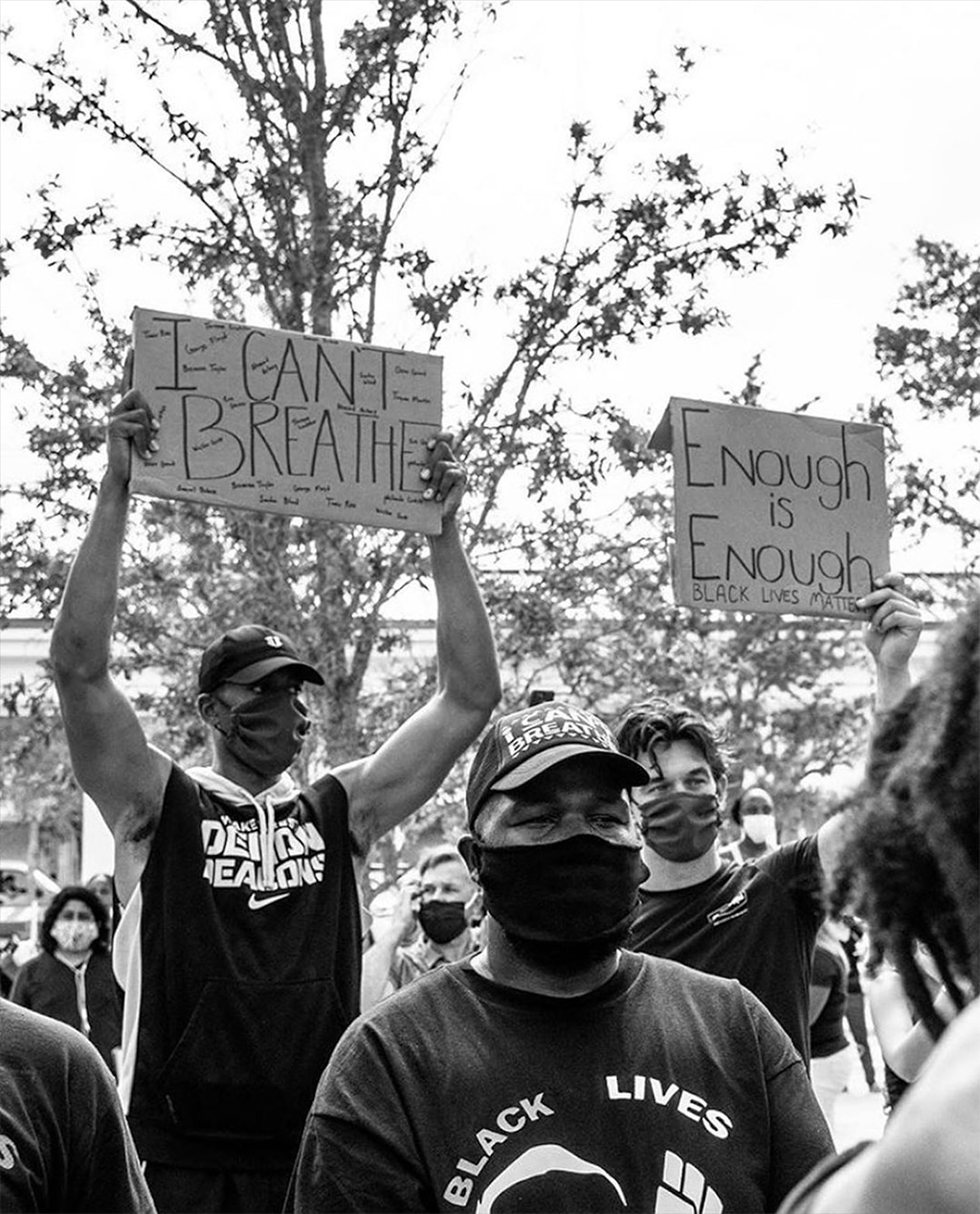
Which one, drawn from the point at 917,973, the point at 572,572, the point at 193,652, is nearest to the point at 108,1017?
the point at 193,652

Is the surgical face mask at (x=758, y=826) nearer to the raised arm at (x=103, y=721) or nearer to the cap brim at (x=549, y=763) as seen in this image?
the raised arm at (x=103, y=721)

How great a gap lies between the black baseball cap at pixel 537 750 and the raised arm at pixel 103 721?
4.79 ft

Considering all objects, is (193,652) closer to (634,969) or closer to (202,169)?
(202,169)

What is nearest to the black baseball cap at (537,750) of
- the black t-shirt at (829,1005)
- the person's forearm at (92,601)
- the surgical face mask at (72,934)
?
the person's forearm at (92,601)

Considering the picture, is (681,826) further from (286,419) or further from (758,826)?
(758,826)

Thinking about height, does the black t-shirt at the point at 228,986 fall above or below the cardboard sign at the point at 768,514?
below

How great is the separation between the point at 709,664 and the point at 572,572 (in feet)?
5.54

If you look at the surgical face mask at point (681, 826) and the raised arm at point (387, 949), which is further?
the raised arm at point (387, 949)

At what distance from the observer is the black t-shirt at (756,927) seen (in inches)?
166

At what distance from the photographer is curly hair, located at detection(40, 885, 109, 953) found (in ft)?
27.8

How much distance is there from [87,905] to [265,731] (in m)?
4.47

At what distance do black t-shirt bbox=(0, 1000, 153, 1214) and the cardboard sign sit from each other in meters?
2.55

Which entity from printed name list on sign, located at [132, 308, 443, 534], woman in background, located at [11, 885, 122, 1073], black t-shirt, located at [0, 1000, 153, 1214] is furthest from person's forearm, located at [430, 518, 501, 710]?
woman in background, located at [11, 885, 122, 1073]

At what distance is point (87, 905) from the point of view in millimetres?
8594
